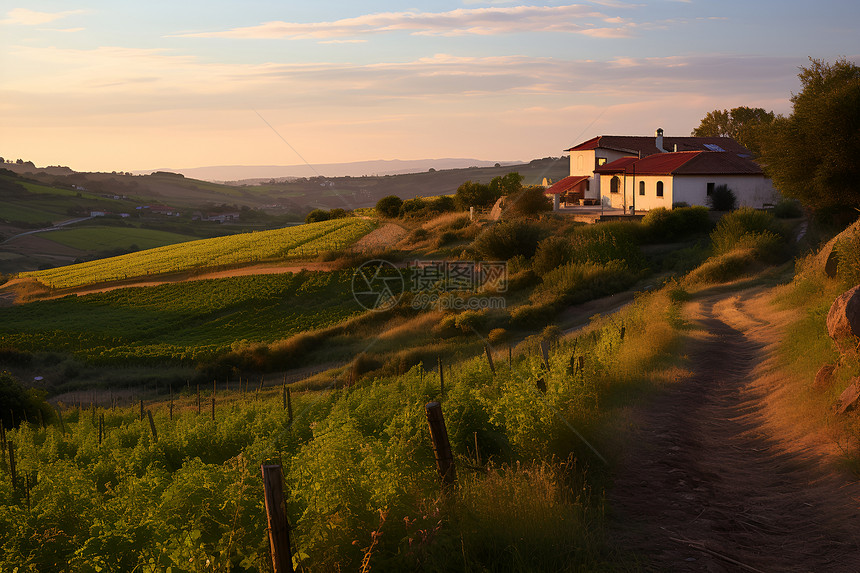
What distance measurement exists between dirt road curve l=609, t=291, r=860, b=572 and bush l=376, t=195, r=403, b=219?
222ft

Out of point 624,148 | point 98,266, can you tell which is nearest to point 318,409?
point 624,148

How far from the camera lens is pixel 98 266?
2697 inches

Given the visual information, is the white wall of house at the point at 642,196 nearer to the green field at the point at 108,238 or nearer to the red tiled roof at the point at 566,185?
the red tiled roof at the point at 566,185

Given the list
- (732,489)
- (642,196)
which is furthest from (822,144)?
(732,489)

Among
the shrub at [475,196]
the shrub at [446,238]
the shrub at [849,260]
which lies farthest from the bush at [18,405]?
the shrub at [475,196]

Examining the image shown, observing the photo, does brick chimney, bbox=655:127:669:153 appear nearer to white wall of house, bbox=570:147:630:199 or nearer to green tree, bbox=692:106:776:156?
white wall of house, bbox=570:147:630:199

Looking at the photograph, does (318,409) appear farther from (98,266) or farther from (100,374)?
(98,266)

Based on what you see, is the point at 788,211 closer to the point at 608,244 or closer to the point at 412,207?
the point at 608,244

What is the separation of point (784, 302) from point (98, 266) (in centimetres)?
6660

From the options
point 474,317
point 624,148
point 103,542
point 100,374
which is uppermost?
point 624,148

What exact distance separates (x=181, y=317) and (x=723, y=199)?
41.2 metres

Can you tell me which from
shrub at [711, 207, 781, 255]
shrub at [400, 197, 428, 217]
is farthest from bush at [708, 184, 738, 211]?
shrub at [400, 197, 428, 217]

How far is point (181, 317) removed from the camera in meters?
46.2

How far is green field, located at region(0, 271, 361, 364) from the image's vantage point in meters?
39.8
